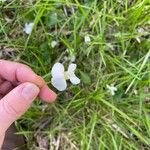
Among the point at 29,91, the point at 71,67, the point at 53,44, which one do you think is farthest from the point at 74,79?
the point at 29,91

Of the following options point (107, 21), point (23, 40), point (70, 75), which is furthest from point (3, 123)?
point (107, 21)

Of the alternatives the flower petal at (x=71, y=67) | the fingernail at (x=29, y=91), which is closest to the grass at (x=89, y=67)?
the flower petal at (x=71, y=67)

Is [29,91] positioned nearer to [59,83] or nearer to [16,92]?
[16,92]

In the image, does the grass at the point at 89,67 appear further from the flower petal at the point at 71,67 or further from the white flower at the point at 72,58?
the flower petal at the point at 71,67

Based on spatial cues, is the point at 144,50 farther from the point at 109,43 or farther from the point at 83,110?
the point at 83,110

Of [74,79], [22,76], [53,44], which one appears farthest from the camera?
[53,44]

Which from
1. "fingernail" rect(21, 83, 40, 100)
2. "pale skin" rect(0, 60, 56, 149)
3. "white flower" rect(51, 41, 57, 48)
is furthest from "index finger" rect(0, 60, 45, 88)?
"white flower" rect(51, 41, 57, 48)
